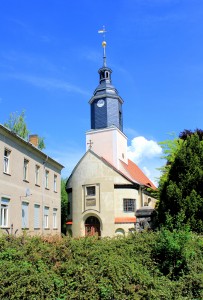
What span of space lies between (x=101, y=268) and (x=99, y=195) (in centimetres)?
2942

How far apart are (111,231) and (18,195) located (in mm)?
15297

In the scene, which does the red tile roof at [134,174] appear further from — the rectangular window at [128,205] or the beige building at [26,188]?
the beige building at [26,188]

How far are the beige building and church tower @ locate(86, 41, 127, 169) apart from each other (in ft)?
35.8

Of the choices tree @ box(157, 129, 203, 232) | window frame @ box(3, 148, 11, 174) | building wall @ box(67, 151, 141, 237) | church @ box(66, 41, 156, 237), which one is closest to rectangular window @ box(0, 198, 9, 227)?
window frame @ box(3, 148, 11, 174)

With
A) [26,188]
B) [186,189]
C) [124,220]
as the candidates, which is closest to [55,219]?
[26,188]

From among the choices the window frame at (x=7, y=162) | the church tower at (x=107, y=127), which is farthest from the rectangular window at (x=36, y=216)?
the church tower at (x=107, y=127)

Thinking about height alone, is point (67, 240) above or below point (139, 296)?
above

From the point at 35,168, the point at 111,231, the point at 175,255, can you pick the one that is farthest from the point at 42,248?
the point at 111,231

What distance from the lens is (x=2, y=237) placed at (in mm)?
8961

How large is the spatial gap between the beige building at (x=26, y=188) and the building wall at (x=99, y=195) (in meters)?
5.81

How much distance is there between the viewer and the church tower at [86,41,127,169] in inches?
1624

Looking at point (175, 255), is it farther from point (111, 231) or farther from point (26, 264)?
point (111, 231)

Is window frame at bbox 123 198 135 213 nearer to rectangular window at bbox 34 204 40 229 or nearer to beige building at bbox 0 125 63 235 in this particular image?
beige building at bbox 0 125 63 235

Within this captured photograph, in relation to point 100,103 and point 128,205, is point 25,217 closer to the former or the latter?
point 128,205
